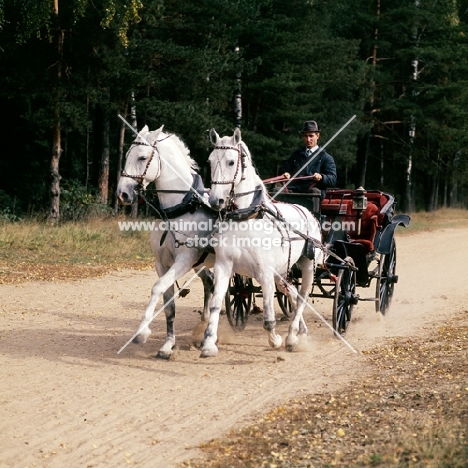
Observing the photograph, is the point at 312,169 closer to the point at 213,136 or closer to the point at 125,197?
the point at 213,136

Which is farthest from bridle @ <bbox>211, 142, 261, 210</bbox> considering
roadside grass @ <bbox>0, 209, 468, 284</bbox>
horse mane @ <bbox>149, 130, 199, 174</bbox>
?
roadside grass @ <bbox>0, 209, 468, 284</bbox>

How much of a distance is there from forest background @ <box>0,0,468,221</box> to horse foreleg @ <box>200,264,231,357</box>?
32.1 ft

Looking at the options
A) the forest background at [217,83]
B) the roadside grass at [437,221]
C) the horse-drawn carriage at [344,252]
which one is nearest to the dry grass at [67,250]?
the forest background at [217,83]

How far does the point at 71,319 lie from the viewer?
32.8 ft

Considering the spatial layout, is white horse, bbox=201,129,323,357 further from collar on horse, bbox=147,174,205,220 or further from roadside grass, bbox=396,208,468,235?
roadside grass, bbox=396,208,468,235

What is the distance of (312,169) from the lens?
9.55 meters

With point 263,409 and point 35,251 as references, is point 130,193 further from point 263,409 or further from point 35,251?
point 35,251

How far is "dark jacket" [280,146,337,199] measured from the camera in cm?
949

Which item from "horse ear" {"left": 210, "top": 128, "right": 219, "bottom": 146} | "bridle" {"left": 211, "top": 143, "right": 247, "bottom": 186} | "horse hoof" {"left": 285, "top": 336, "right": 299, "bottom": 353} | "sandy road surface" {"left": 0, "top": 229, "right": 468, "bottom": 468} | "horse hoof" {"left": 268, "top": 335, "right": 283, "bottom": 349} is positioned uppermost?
"horse ear" {"left": 210, "top": 128, "right": 219, "bottom": 146}

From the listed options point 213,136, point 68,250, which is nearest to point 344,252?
point 213,136

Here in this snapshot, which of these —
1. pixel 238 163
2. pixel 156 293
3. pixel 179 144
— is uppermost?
pixel 179 144

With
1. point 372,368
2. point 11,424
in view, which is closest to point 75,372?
point 11,424

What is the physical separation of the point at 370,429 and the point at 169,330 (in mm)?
2966

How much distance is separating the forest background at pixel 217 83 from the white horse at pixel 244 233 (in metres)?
9.41
